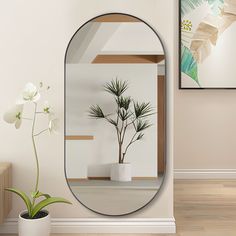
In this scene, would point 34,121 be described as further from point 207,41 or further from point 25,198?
point 207,41

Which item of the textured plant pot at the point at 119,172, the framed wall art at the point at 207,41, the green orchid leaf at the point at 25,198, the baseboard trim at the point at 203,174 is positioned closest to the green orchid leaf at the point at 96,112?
the textured plant pot at the point at 119,172

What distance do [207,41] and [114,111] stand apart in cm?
207

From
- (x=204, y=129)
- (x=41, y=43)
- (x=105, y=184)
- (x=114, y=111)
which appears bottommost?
(x=105, y=184)

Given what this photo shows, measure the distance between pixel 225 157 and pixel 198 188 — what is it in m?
0.65

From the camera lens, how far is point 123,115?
2.83 meters

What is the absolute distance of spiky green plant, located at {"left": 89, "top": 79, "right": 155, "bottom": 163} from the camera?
2.82m

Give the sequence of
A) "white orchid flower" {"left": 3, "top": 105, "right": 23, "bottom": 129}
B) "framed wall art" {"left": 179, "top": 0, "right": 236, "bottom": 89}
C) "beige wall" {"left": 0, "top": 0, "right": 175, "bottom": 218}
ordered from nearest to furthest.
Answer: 1. "white orchid flower" {"left": 3, "top": 105, "right": 23, "bottom": 129}
2. "beige wall" {"left": 0, "top": 0, "right": 175, "bottom": 218}
3. "framed wall art" {"left": 179, "top": 0, "right": 236, "bottom": 89}

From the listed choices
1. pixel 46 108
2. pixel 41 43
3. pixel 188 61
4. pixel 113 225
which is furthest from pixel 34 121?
pixel 188 61

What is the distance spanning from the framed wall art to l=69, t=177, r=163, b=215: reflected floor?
1940 millimetres

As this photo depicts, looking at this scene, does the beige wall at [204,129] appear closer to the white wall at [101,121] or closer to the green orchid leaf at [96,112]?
the white wall at [101,121]

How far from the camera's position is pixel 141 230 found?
2.89 m

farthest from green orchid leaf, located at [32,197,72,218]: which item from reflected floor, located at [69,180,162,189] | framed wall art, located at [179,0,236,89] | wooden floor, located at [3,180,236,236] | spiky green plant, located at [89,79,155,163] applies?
framed wall art, located at [179,0,236,89]

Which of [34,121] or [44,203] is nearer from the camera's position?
[44,203]

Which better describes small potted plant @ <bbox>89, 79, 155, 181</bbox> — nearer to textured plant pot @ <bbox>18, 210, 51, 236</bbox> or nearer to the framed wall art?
textured plant pot @ <bbox>18, 210, 51, 236</bbox>
